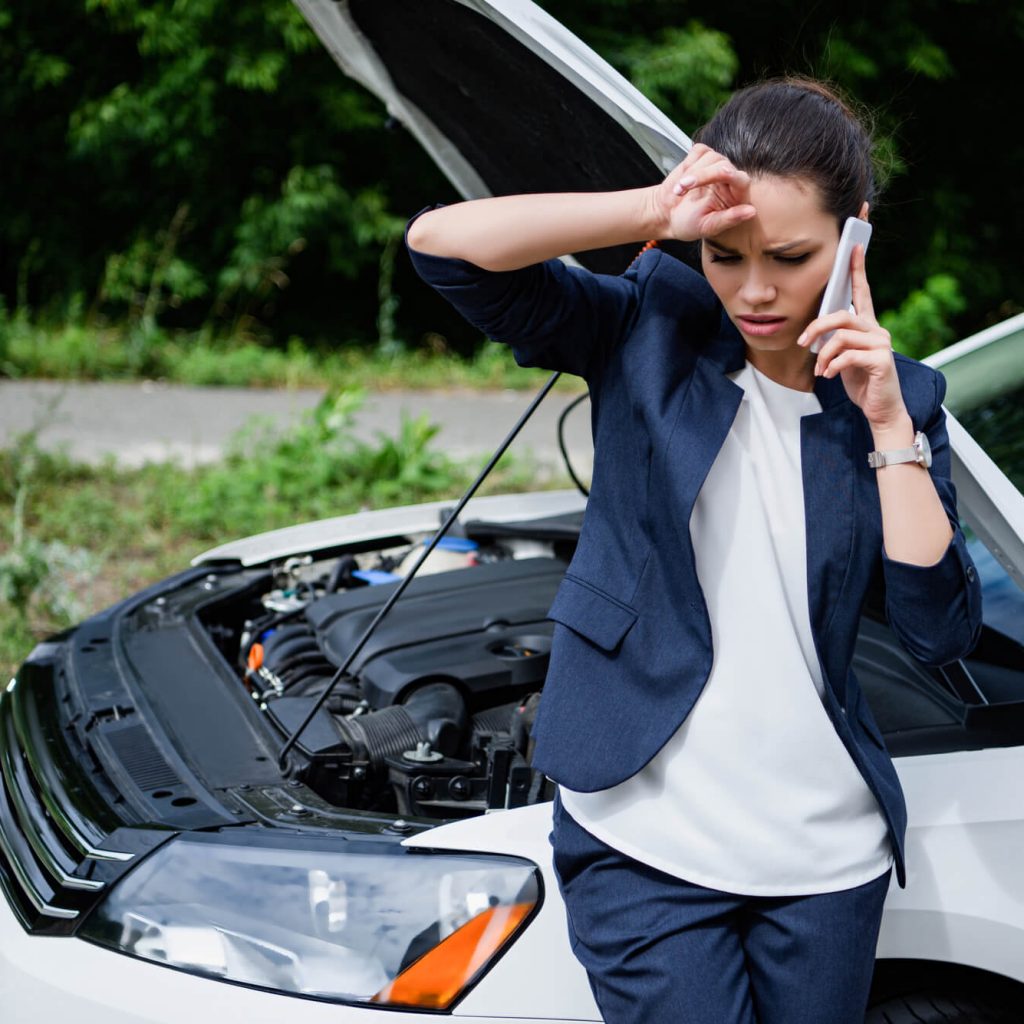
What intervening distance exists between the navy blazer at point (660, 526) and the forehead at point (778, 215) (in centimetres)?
16

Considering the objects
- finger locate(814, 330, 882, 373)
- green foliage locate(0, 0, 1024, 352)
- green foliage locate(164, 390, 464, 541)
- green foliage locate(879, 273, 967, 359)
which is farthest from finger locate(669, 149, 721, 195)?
green foliage locate(0, 0, 1024, 352)

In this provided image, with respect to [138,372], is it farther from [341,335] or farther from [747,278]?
[747,278]

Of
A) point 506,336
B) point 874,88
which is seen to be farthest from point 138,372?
point 506,336

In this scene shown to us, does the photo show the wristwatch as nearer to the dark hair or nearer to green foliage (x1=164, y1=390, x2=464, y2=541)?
the dark hair

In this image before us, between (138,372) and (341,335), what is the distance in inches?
129

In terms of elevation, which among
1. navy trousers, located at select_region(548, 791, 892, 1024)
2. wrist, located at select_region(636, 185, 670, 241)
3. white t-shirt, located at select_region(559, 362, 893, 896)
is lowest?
navy trousers, located at select_region(548, 791, 892, 1024)

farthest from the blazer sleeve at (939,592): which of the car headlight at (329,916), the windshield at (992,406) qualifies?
the windshield at (992,406)

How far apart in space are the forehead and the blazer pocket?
44 cm

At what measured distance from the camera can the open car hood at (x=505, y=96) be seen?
1678 mm

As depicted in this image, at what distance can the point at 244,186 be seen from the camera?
38.0ft

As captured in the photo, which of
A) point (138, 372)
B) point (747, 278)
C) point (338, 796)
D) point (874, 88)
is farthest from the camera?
point (874, 88)

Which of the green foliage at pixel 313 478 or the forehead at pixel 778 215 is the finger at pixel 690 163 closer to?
the forehead at pixel 778 215

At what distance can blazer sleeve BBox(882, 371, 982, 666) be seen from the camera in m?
1.45

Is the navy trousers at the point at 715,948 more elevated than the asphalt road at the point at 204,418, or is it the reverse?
the navy trousers at the point at 715,948
